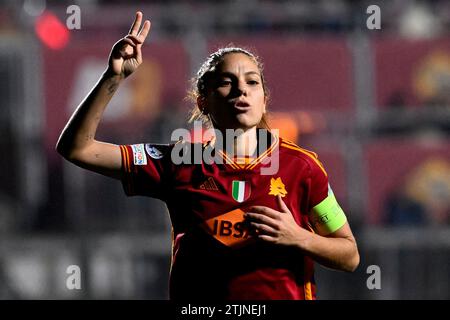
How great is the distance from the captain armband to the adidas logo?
1.39ft

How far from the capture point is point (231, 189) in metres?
4.48

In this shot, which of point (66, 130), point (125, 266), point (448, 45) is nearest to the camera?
point (66, 130)

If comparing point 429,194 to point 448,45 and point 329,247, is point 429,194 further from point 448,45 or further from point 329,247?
point 329,247

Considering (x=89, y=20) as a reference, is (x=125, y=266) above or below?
below

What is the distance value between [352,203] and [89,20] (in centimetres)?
356

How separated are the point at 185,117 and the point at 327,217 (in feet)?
21.5

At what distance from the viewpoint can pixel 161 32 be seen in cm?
1180

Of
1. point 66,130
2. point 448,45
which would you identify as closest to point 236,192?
point 66,130

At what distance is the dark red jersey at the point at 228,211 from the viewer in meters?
4.36

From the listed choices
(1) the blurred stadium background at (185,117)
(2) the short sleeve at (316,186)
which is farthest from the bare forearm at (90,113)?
(1) the blurred stadium background at (185,117)

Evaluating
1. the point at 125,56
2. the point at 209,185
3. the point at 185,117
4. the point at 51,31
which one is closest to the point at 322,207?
the point at 209,185

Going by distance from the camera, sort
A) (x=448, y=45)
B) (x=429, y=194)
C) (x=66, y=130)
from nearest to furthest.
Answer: (x=66, y=130), (x=429, y=194), (x=448, y=45)

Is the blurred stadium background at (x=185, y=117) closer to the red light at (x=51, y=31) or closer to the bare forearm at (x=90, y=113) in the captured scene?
the red light at (x=51, y=31)
